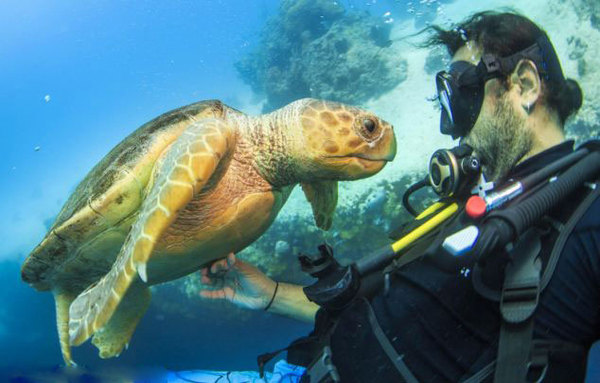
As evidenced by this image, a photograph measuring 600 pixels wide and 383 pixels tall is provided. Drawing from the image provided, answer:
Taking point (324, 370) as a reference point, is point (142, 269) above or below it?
above

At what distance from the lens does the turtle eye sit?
233 cm

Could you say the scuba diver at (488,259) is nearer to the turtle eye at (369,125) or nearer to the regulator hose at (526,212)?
the regulator hose at (526,212)

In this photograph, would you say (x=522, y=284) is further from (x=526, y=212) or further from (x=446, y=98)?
(x=446, y=98)

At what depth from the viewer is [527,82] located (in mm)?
1649

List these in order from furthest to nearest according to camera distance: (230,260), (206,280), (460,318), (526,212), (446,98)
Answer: (206,280) < (230,260) < (446,98) < (460,318) < (526,212)

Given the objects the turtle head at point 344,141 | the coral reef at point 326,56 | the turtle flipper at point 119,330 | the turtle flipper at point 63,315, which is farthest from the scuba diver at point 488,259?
the coral reef at point 326,56

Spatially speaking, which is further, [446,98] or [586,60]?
[586,60]

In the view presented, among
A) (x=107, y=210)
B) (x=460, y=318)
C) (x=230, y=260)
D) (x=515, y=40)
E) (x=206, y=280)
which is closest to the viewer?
(x=460, y=318)

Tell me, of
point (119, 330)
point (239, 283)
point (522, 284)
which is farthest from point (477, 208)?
Result: point (119, 330)

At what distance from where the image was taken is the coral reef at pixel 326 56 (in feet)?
41.8

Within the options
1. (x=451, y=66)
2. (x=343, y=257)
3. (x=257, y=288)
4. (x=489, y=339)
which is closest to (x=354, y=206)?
(x=343, y=257)

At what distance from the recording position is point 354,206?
7.31 meters

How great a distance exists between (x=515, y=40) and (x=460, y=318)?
1472 millimetres

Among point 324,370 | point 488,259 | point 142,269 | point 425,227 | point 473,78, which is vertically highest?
point 473,78
